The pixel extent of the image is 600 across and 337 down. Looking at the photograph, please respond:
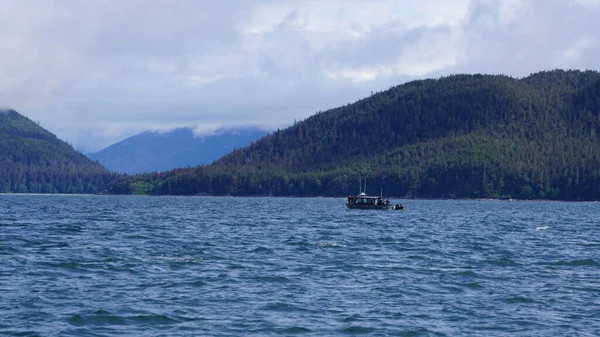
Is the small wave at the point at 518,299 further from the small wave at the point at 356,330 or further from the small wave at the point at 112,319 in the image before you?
the small wave at the point at 112,319

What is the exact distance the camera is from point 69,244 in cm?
8519

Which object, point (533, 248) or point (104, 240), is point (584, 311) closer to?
point (533, 248)

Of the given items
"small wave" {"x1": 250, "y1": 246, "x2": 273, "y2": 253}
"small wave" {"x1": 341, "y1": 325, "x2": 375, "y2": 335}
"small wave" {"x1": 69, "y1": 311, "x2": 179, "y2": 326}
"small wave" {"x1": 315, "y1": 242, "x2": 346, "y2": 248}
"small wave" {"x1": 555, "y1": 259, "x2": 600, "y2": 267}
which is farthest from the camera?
"small wave" {"x1": 315, "y1": 242, "x2": 346, "y2": 248}

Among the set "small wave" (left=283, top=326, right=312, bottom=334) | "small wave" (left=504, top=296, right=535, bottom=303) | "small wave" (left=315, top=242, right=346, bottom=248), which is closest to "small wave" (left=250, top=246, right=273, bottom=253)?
"small wave" (left=315, top=242, right=346, bottom=248)

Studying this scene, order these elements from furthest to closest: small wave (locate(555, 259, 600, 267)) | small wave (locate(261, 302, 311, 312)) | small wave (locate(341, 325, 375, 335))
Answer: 1. small wave (locate(555, 259, 600, 267))
2. small wave (locate(261, 302, 311, 312))
3. small wave (locate(341, 325, 375, 335))

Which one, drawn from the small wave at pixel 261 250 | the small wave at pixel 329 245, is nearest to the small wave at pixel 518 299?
the small wave at pixel 261 250

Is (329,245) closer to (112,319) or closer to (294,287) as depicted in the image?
(294,287)

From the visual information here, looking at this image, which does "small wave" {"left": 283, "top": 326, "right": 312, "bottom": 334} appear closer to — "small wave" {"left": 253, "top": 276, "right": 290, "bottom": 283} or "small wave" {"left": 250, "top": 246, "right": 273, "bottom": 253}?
"small wave" {"left": 253, "top": 276, "right": 290, "bottom": 283}

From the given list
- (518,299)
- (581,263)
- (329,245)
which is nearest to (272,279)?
(518,299)

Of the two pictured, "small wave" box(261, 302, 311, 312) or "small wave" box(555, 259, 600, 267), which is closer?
"small wave" box(261, 302, 311, 312)

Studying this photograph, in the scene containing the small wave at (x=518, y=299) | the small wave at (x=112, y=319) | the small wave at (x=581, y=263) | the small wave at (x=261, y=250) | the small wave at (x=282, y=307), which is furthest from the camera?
the small wave at (x=261, y=250)

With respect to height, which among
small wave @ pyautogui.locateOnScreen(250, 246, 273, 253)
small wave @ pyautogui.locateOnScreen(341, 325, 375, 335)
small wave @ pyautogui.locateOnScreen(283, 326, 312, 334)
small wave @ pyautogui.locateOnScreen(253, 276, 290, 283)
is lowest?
small wave @ pyautogui.locateOnScreen(283, 326, 312, 334)

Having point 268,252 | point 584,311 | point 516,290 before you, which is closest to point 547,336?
point 584,311

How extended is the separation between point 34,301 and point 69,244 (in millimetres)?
36377
